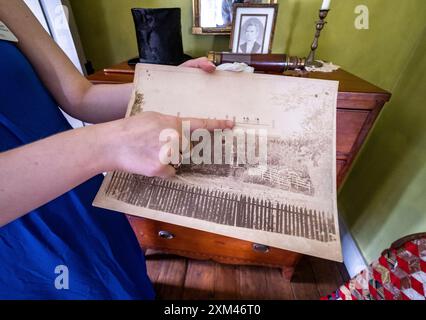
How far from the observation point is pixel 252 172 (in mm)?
310

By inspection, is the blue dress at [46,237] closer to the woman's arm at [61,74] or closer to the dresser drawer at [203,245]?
the woman's arm at [61,74]

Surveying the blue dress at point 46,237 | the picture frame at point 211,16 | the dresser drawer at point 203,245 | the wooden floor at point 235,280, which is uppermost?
the picture frame at point 211,16

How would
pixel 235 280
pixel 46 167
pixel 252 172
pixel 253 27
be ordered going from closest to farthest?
1. pixel 46 167
2. pixel 252 172
3. pixel 253 27
4. pixel 235 280

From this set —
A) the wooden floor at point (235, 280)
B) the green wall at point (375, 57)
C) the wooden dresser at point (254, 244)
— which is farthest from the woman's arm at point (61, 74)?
the wooden floor at point (235, 280)

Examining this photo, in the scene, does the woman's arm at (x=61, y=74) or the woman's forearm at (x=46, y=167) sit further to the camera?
the woman's arm at (x=61, y=74)

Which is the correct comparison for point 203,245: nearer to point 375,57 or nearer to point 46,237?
point 46,237

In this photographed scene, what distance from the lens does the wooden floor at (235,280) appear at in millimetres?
745

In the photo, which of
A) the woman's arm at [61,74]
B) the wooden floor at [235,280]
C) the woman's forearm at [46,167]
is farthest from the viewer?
the wooden floor at [235,280]

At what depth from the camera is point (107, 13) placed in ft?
2.26

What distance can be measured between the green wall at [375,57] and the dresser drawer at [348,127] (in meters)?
0.24

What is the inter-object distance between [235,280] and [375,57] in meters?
0.99

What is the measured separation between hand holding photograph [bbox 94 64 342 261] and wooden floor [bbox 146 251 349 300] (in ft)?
2.04

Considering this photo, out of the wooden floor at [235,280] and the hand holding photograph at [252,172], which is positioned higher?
the hand holding photograph at [252,172]

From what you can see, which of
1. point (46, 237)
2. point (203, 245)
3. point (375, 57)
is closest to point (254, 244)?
point (203, 245)
